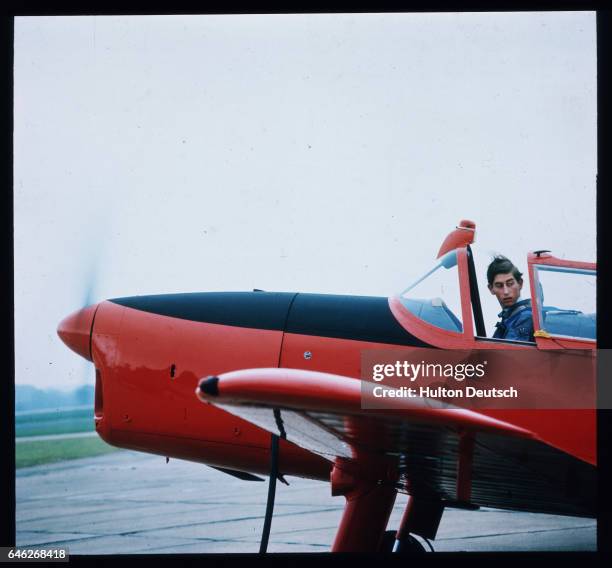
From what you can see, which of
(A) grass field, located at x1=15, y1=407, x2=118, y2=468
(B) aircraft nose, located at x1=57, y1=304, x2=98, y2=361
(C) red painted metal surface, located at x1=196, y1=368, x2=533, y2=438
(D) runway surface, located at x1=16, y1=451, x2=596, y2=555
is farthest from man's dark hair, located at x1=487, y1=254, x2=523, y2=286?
(A) grass field, located at x1=15, y1=407, x2=118, y2=468

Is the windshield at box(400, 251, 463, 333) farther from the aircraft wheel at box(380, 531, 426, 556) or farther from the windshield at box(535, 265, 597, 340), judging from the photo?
the aircraft wheel at box(380, 531, 426, 556)

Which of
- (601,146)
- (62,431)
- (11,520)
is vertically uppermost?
(601,146)

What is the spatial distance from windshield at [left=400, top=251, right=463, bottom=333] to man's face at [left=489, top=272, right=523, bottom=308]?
0.17 meters

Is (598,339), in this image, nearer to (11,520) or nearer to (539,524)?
(11,520)

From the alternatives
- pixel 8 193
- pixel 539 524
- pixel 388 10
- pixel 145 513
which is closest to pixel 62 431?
pixel 145 513

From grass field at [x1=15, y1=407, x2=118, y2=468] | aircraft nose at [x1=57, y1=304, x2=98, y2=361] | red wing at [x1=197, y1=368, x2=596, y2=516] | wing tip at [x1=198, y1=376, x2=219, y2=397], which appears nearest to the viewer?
wing tip at [x1=198, y1=376, x2=219, y2=397]

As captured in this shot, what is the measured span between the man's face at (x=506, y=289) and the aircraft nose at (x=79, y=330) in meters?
1.73

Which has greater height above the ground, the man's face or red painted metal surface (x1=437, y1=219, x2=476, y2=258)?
red painted metal surface (x1=437, y1=219, x2=476, y2=258)

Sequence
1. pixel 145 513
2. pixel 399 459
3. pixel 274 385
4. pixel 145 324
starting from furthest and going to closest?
pixel 145 513, pixel 145 324, pixel 399 459, pixel 274 385

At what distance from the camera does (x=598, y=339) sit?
3.23m

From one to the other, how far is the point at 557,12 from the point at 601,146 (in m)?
0.64

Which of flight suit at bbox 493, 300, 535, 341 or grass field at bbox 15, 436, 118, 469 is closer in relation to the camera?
flight suit at bbox 493, 300, 535, 341

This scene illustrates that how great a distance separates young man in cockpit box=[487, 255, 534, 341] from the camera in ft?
10.7

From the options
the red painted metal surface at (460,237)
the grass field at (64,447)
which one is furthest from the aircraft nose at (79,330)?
the grass field at (64,447)
